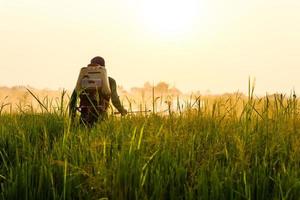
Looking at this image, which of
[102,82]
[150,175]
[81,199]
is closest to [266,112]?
[150,175]

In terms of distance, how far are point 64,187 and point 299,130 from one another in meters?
2.60

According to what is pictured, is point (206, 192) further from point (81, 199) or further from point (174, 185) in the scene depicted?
point (81, 199)

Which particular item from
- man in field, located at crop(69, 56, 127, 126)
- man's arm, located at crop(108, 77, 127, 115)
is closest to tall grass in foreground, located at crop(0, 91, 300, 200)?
man in field, located at crop(69, 56, 127, 126)

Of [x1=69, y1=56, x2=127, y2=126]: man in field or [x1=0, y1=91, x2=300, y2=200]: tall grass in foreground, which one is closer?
[x1=0, y1=91, x2=300, y2=200]: tall grass in foreground

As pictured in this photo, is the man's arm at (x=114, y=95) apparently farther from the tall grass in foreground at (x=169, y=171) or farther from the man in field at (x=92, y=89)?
the tall grass in foreground at (x=169, y=171)

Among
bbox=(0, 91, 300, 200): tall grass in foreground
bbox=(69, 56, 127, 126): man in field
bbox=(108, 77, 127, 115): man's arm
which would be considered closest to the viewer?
bbox=(0, 91, 300, 200): tall grass in foreground

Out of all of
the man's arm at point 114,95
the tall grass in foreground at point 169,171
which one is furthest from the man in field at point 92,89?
the tall grass in foreground at point 169,171

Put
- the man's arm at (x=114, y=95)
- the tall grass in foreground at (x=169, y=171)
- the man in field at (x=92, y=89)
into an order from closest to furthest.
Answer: the tall grass in foreground at (x=169, y=171)
the man in field at (x=92, y=89)
the man's arm at (x=114, y=95)

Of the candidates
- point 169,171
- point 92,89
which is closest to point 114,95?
point 92,89

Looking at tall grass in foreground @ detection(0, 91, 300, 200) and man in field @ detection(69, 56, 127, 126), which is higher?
→ man in field @ detection(69, 56, 127, 126)

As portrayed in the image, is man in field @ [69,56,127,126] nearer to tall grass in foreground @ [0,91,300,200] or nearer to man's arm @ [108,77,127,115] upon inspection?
man's arm @ [108,77,127,115]

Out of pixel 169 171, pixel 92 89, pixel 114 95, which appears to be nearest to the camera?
pixel 169 171

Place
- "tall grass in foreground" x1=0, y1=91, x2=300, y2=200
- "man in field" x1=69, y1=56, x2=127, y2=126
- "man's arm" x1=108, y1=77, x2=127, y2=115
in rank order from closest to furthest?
"tall grass in foreground" x1=0, y1=91, x2=300, y2=200
"man in field" x1=69, y1=56, x2=127, y2=126
"man's arm" x1=108, y1=77, x2=127, y2=115

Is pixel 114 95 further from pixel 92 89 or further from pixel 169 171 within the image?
pixel 169 171
